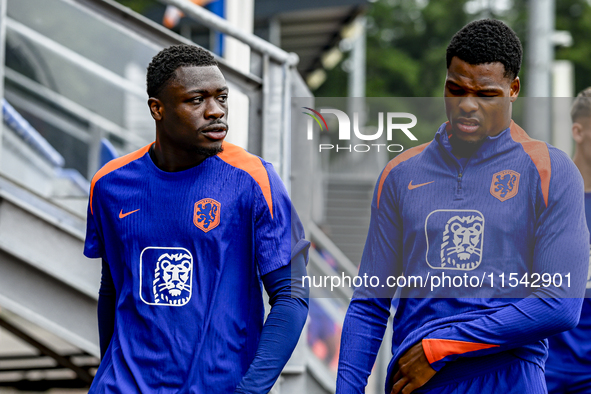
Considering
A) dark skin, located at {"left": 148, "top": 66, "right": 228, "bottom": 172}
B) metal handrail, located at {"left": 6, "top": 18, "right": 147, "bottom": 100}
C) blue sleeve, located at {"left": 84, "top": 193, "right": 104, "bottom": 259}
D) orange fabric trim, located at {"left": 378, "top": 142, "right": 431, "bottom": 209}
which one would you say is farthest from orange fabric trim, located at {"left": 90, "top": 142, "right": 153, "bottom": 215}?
metal handrail, located at {"left": 6, "top": 18, "right": 147, "bottom": 100}

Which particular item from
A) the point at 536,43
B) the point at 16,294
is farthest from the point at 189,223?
the point at 536,43

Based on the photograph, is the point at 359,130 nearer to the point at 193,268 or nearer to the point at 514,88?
the point at 514,88

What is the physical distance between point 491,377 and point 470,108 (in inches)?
31.8

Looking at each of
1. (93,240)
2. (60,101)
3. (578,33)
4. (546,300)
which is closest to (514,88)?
(546,300)

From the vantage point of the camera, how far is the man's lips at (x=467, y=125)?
235 centimetres

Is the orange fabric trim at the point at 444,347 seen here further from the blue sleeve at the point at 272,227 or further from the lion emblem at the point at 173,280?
the lion emblem at the point at 173,280

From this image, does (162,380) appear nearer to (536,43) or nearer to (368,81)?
(536,43)

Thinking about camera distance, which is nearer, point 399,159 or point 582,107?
point 399,159

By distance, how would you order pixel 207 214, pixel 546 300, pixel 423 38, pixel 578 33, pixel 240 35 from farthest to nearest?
pixel 423 38, pixel 578 33, pixel 240 35, pixel 207 214, pixel 546 300

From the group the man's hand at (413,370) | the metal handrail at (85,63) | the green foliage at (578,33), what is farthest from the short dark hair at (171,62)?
the green foliage at (578,33)

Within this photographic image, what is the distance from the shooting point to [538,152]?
2.35 m

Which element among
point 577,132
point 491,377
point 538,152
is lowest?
point 491,377

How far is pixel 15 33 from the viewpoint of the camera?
5461mm

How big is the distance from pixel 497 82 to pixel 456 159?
0.89ft
